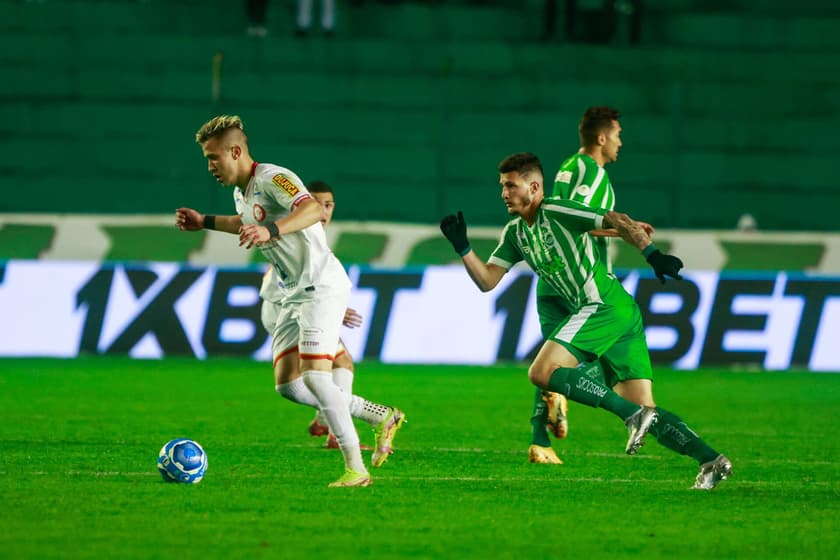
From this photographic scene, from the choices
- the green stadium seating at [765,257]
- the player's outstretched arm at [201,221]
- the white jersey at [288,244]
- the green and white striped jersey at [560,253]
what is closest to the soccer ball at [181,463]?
the white jersey at [288,244]

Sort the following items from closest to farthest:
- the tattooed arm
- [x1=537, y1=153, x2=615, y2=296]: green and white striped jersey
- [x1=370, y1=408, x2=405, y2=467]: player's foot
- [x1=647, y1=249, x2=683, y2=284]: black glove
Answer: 1. [x1=647, y1=249, x2=683, y2=284]: black glove
2. the tattooed arm
3. [x1=370, y1=408, x2=405, y2=467]: player's foot
4. [x1=537, y1=153, x2=615, y2=296]: green and white striped jersey

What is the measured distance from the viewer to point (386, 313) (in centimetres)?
1622

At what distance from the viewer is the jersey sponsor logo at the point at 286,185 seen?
299 inches

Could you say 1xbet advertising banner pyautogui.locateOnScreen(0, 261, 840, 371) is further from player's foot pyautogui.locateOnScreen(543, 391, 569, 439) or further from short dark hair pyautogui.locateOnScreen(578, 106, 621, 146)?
player's foot pyautogui.locateOnScreen(543, 391, 569, 439)

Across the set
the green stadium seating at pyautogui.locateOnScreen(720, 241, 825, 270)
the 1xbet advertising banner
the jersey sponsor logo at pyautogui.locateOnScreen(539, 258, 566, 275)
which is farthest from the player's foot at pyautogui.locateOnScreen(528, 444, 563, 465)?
the green stadium seating at pyautogui.locateOnScreen(720, 241, 825, 270)

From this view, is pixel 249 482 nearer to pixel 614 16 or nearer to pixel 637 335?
pixel 637 335

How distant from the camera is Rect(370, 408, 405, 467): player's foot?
28.0 feet

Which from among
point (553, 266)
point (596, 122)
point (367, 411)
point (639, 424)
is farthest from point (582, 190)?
point (639, 424)

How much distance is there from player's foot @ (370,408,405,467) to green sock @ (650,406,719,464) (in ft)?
5.33

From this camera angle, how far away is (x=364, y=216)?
19125 mm

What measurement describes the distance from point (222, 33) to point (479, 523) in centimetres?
1541

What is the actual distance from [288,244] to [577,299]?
5.53 ft

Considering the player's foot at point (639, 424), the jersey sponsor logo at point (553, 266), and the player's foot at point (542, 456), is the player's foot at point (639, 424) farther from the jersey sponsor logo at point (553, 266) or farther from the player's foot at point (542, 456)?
the player's foot at point (542, 456)

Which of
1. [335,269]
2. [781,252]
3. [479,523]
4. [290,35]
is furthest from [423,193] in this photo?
[479,523]
